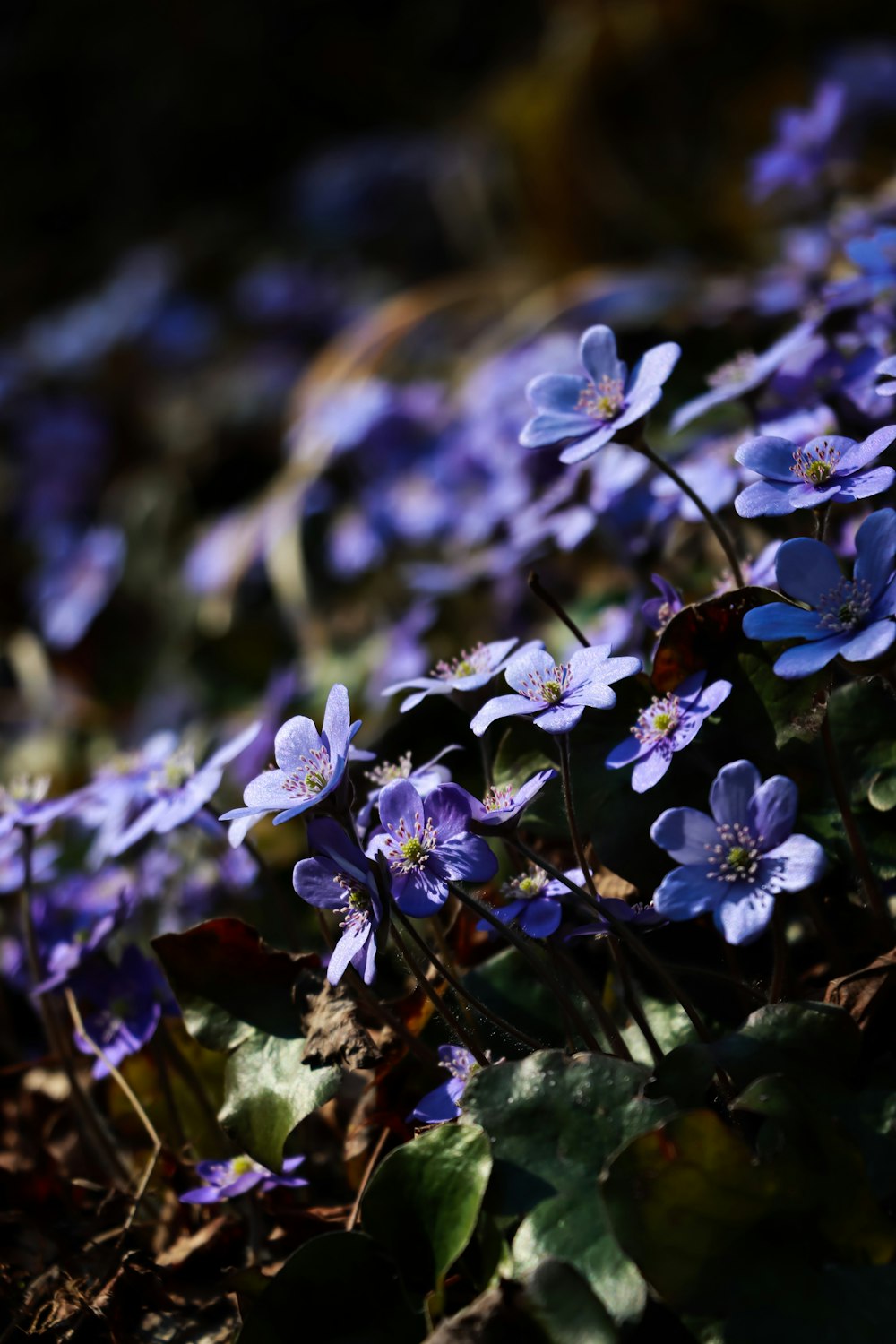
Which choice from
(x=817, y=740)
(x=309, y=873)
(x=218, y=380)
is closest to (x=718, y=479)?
(x=817, y=740)

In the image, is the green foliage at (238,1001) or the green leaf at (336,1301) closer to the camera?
the green leaf at (336,1301)

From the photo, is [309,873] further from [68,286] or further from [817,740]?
[68,286]

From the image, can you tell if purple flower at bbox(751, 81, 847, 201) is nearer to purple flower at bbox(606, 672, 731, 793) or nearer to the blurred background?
the blurred background

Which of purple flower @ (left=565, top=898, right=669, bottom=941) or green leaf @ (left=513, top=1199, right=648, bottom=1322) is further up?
purple flower @ (left=565, top=898, right=669, bottom=941)

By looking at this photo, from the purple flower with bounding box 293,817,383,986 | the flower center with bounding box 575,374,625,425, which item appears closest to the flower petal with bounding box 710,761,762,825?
the purple flower with bounding box 293,817,383,986

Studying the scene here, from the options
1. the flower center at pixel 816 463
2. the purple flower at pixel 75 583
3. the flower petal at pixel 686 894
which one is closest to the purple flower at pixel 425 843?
the flower petal at pixel 686 894

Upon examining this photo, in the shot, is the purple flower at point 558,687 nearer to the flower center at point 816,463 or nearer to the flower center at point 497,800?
the flower center at point 497,800

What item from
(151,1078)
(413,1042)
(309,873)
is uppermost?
(309,873)
